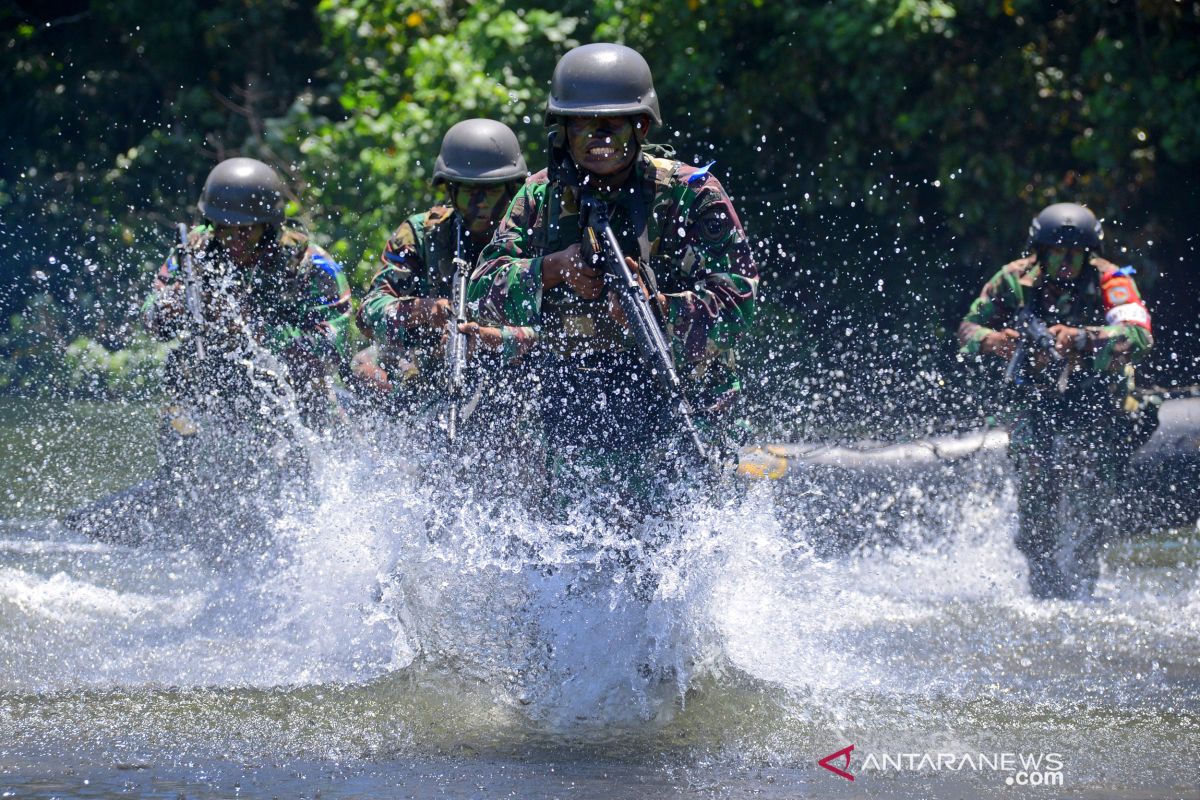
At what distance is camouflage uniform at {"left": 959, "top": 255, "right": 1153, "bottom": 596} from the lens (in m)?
7.34

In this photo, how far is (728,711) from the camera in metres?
4.82

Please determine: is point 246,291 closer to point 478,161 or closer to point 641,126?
point 478,161

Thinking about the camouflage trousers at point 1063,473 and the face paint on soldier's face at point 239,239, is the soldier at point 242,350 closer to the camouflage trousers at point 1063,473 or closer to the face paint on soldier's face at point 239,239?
the face paint on soldier's face at point 239,239

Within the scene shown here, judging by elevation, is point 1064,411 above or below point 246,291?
below

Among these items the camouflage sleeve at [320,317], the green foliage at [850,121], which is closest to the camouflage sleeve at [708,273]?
the camouflage sleeve at [320,317]

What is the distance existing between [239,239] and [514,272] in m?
2.62

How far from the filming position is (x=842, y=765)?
171 inches

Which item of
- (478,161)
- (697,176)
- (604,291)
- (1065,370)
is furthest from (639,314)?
(1065,370)

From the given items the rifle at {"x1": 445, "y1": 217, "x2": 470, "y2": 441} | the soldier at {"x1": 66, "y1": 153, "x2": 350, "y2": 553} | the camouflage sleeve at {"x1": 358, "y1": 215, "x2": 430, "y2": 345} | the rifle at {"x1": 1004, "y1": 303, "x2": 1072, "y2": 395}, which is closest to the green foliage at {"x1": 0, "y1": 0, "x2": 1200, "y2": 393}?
the rifle at {"x1": 1004, "y1": 303, "x2": 1072, "y2": 395}

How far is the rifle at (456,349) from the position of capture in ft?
19.3

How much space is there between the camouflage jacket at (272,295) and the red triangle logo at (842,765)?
11.5ft

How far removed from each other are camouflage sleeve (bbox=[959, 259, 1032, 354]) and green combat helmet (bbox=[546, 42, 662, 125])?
308cm

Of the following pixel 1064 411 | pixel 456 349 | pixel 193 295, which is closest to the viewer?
pixel 456 349

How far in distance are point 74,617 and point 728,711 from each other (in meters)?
2.72
